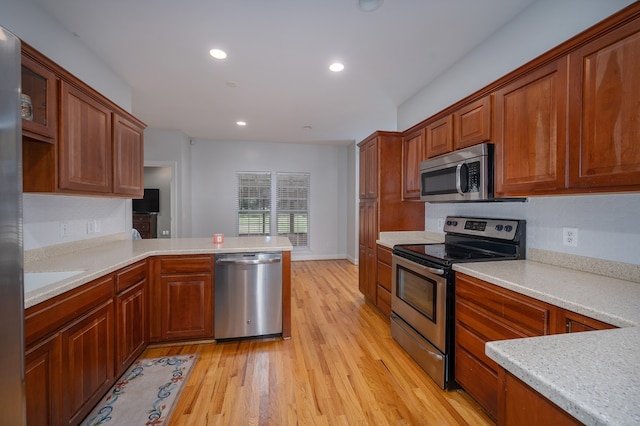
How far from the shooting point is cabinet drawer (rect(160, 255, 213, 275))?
96.6 inches

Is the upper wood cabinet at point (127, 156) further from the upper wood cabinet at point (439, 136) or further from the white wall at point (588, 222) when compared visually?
the white wall at point (588, 222)

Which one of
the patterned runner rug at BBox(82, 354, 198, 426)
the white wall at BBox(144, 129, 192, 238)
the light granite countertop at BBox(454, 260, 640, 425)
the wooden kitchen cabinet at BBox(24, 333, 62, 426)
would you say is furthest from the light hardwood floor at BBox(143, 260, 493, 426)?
the white wall at BBox(144, 129, 192, 238)

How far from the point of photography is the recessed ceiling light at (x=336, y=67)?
9.14 ft

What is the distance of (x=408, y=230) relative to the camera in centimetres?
332

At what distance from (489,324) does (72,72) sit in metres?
3.77

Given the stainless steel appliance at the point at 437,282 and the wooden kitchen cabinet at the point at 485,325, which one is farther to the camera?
the stainless steel appliance at the point at 437,282

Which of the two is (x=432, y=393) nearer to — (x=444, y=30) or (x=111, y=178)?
(x=444, y=30)

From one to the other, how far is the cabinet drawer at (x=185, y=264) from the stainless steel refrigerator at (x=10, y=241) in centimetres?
158

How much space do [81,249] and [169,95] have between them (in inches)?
88.0

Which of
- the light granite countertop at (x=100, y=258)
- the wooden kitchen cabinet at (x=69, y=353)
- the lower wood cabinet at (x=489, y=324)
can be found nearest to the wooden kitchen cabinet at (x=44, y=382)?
the wooden kitchen cabinet at (x=69, y=353)

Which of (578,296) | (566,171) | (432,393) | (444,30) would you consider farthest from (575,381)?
(444,30)

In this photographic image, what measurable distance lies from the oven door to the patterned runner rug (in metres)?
1.88

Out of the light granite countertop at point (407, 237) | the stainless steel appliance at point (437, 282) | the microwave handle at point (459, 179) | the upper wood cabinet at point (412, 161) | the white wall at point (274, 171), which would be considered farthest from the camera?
the white wall at point (274, 171)

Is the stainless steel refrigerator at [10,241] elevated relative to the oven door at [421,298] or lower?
elevated
